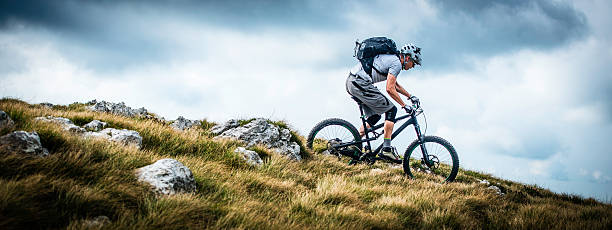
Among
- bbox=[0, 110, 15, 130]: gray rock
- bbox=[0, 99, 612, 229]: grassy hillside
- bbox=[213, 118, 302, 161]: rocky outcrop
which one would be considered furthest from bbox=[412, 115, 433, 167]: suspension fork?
bbox=[0, 110, 15, 130]: gray rock

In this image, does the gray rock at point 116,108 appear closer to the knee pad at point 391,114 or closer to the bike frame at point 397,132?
the bike frame at point 397,132

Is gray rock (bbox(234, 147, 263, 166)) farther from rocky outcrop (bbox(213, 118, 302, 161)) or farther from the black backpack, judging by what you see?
the black backpack

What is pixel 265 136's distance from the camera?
7812 millimetres

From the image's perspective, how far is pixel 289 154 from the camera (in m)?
7.34

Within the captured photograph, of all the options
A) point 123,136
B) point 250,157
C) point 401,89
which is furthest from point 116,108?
point 401,89

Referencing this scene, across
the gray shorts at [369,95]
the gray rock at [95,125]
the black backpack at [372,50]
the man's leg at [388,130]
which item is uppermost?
the black backpack at [372,50]

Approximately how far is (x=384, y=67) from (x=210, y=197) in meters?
4.89

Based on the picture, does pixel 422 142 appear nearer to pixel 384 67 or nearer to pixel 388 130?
Answer: pixel 388 130

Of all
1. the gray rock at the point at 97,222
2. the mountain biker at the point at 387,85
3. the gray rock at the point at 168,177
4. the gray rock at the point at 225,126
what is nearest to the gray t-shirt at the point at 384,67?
the mountain biker at the point at 387,85

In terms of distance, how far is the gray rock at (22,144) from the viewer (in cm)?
326

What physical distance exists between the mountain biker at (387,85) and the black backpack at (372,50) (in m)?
0.10

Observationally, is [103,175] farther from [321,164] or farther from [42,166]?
[321,164]

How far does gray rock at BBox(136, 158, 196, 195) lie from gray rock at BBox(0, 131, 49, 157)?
1023 mm

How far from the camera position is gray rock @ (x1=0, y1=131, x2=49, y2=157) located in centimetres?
326
